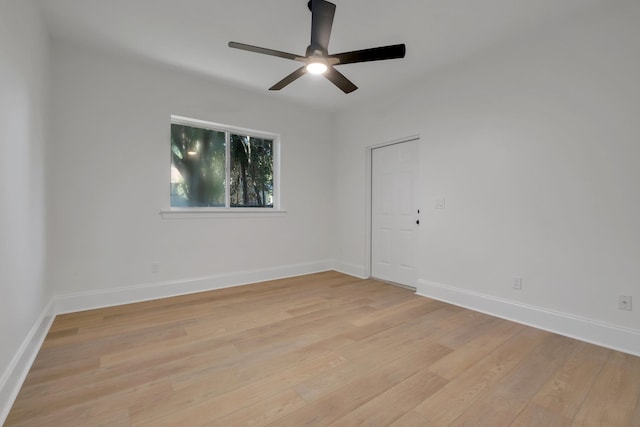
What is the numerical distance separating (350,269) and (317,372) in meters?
2.77

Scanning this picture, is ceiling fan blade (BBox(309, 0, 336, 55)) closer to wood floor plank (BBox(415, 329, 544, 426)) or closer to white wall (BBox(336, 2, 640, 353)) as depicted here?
white wall (BBox(336, 2, 640, 353))

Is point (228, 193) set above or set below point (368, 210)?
above

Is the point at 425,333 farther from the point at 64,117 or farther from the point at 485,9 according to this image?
the point at 64,117

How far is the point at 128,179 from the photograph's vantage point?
311cm

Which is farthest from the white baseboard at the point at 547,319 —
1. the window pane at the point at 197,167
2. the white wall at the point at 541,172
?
the window pane at the point at 197,167

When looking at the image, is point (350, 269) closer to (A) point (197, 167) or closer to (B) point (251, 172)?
(B) point (251, 172)

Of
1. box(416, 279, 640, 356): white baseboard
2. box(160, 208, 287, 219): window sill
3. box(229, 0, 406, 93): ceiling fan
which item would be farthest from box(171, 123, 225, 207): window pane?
box(416, 279, 640, 356): white baseboard

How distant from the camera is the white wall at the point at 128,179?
111 inches

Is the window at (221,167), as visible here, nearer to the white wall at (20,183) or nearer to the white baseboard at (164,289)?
the white baseboard at (164,289)

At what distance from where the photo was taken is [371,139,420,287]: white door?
377 cm

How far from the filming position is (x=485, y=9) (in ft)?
7.43

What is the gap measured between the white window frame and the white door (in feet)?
4.82

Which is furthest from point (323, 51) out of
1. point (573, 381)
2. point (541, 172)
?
point (573, 381)

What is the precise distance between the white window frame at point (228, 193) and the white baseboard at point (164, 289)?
80 centimetres
